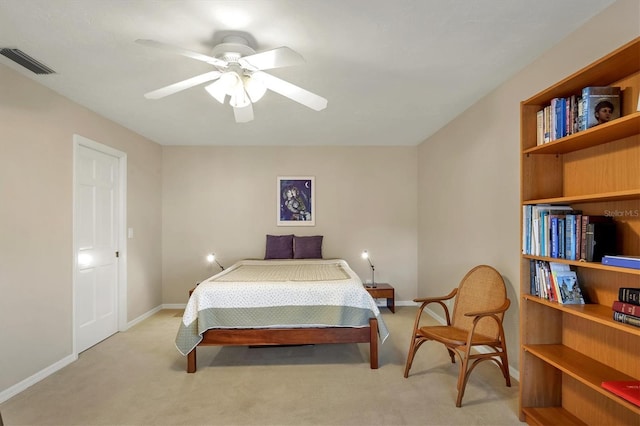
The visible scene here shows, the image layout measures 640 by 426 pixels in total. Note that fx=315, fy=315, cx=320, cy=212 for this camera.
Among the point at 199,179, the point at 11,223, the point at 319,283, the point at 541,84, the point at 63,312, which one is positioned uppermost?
the point at 541,84

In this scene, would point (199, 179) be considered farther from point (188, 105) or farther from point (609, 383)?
point (609, 383)

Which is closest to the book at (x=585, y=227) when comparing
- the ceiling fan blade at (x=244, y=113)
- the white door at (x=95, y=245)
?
the ceiling fan blade at (x=244, y=113)

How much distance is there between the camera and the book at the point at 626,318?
4.32ft

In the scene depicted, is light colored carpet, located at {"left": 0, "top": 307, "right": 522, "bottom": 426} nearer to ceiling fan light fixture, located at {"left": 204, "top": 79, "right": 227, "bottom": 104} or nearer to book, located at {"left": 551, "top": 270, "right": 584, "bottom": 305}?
book, located at {"left": 551, "top": 270, "right": 584, "bottom": 305}

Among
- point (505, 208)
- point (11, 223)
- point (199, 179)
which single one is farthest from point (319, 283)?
point (199, 179)

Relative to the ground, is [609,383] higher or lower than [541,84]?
lower

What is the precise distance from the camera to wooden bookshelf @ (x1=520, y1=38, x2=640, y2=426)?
1.50 metres

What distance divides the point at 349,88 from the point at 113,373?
10.1 feet

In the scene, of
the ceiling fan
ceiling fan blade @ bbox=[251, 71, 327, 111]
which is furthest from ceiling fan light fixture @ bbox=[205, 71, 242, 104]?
ceiling fan blade @ bbox=[251, 71, 327, 111]

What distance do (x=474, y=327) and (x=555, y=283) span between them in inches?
23.4

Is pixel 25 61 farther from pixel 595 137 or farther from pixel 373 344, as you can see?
pixel 595 137

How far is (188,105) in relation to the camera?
310 centimetres

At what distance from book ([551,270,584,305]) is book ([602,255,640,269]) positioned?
1.06ft

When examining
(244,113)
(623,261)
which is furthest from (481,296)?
(244,113)
